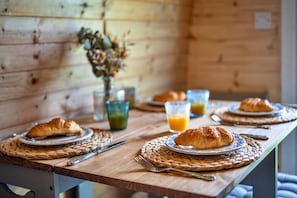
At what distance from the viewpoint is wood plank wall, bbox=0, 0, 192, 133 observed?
5.21 ft

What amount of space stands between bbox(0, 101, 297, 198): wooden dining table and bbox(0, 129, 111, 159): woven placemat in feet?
0.06

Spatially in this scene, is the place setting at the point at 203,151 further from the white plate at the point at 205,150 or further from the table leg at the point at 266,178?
the table leg at the point at 266,178

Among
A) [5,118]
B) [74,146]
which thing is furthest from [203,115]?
[5,118]

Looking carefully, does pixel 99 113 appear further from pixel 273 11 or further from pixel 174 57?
pixel 273 11

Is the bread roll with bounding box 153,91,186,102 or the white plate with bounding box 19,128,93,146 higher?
the bread roll with bounding box 153,91,186,102

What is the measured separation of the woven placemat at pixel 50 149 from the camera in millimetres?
1255

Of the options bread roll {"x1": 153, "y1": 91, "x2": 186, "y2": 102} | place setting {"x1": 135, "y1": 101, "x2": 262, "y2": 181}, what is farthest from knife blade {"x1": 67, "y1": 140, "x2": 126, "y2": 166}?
bread roll {"x1": 153, "y1": 91, "x2": 186, "y2": 102}

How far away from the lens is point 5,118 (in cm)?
158

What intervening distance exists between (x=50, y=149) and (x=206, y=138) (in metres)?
0.51

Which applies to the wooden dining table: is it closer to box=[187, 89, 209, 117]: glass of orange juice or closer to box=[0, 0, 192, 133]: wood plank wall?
box=[187, 89, 209, 117]: glass of orange juice

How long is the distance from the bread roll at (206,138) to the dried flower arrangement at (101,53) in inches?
27.2

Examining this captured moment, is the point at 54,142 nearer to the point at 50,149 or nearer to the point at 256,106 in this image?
the point at 50,149

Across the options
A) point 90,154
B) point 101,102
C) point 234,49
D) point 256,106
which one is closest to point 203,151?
point 90,154

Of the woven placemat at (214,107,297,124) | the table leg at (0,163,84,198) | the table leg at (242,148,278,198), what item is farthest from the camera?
the woven placemat at (214,107,297,124)
